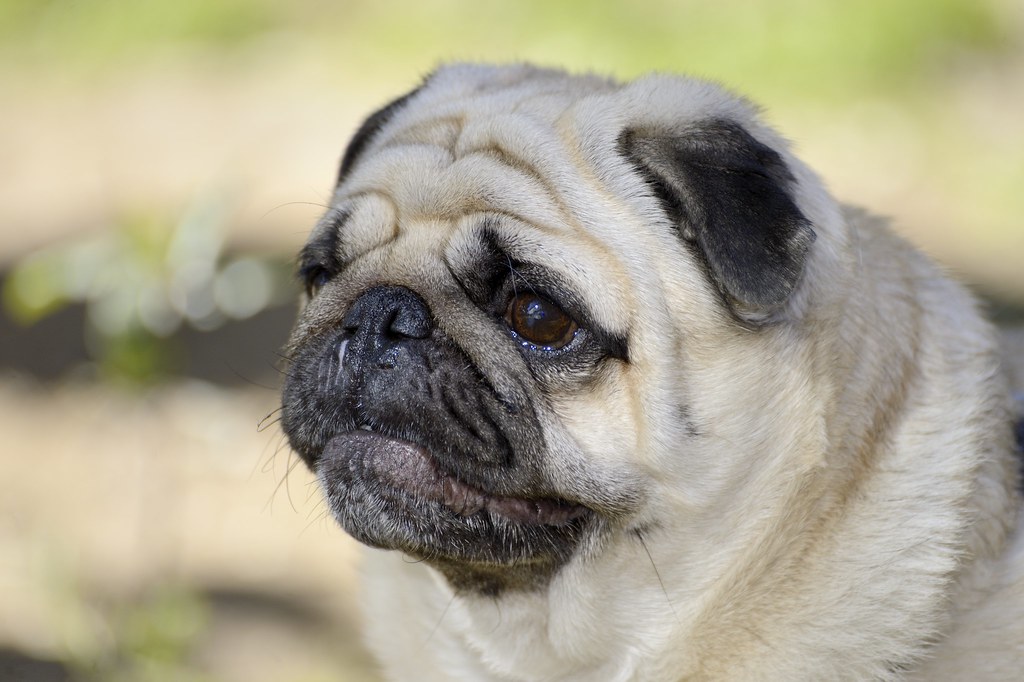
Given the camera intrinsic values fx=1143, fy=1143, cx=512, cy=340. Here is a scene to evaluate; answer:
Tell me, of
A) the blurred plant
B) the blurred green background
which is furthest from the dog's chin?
the blurred plant

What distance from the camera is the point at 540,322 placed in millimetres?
2527

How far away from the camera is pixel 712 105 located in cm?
271

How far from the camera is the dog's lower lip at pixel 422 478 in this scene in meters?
2.50

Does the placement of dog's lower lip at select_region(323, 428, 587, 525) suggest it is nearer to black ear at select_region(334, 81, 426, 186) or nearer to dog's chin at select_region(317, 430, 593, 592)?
dog's chin at select_region(317, 430, 593, 592)

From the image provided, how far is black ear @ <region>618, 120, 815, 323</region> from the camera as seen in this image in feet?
7.86

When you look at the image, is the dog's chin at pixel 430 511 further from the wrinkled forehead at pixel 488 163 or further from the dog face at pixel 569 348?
the wrinkled forehead at pixel 488 163

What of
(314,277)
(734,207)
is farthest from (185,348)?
(734,207)

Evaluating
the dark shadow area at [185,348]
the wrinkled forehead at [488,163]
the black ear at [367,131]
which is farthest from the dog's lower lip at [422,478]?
the dark shadow area at [185,348]

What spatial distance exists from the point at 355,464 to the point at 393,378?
219 millimetres

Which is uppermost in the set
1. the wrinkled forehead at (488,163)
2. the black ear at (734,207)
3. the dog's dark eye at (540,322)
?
the black ear at (734,207)

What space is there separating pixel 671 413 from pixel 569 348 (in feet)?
0.87

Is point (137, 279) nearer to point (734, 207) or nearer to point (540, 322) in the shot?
point (540, 322)

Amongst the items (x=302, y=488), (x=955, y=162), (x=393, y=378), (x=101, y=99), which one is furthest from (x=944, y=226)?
(x=101, y=99)

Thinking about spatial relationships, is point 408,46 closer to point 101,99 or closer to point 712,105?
point 101,99
